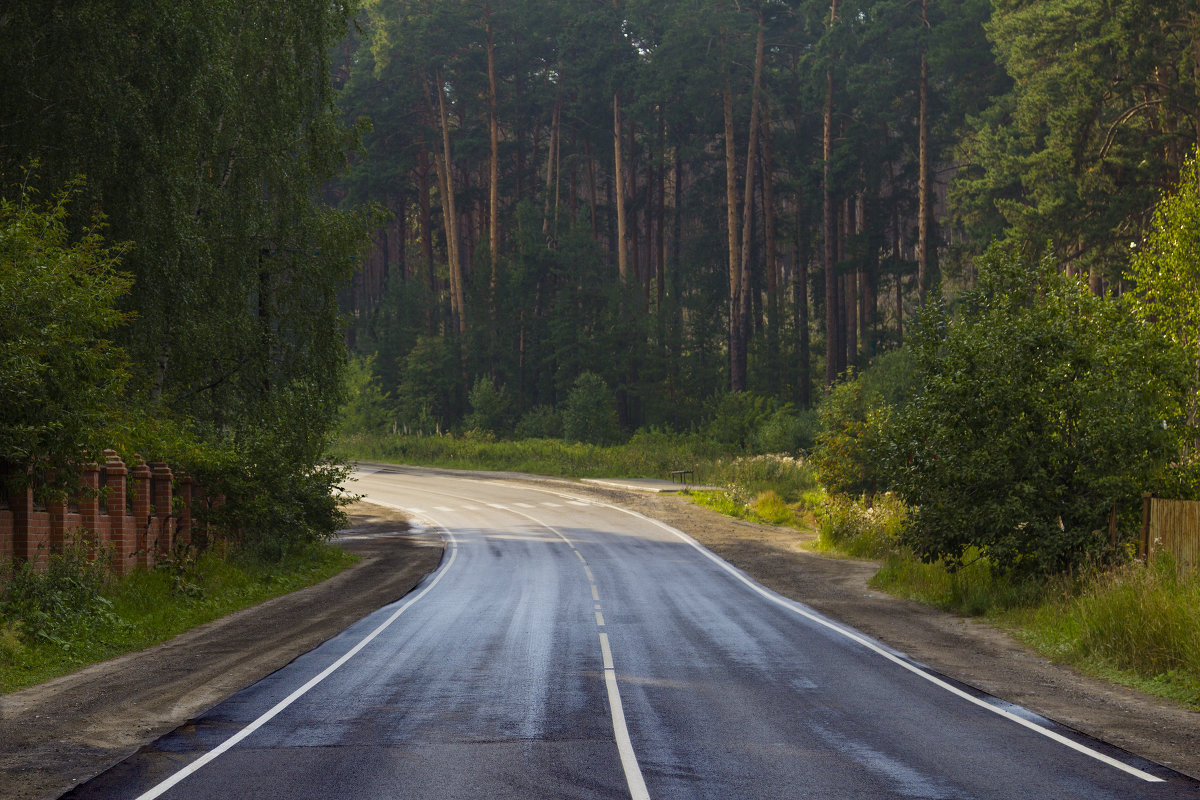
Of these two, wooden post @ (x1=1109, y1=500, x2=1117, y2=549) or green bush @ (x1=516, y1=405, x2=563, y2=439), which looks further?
green bush @ (x1=516, y1=405, x2=563, y2=439)

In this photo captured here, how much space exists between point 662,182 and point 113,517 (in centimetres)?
5782

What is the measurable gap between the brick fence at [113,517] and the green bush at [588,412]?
41384 mm

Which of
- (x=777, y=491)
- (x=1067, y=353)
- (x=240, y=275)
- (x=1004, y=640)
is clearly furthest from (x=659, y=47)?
(x=1004, y=640)

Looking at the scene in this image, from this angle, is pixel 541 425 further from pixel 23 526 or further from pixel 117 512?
pixel 23 526

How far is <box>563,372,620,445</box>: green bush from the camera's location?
63188 mm

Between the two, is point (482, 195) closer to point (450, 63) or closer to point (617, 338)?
point (450, 63)

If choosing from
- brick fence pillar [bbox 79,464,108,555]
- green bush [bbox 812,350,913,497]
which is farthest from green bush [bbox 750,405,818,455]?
brick fence pillar [bbox 79,464,108,555]

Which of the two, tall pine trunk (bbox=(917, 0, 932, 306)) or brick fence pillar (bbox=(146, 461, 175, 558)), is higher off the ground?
tall pine trunk (bbox=(917, 0, 932, 306))

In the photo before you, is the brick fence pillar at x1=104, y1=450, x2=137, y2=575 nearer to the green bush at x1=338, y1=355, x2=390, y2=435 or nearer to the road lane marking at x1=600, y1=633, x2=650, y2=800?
the road lane marking at x1=600, y1=633, x2=650, y2=800

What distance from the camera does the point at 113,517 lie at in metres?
17.6

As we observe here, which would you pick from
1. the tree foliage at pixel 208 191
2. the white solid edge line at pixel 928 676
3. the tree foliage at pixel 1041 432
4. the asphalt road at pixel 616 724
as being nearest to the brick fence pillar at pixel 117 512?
the tree foliage at pixel 208 191

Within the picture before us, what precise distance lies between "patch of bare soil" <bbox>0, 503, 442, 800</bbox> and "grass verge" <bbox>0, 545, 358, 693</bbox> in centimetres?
36

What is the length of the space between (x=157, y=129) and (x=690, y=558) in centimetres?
1593

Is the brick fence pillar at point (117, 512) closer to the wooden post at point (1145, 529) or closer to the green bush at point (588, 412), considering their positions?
the wooden post at point (1145, 529)
